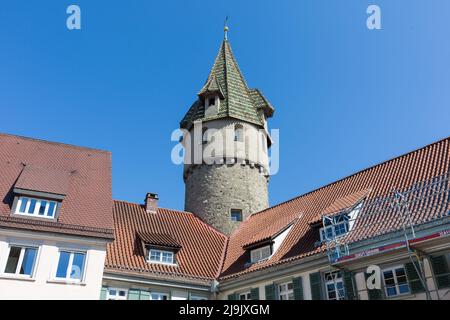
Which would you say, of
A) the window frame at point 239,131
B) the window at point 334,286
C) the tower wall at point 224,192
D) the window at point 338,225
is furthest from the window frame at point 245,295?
the window frame at point 239,131

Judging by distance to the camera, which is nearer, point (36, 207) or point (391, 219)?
point (391, 219)

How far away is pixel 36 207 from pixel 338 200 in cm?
1120

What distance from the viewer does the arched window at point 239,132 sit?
26609 millimetres

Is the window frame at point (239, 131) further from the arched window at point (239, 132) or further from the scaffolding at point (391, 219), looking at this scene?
the scaffolding at point (391, 219)

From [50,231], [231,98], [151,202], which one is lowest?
[50,231]

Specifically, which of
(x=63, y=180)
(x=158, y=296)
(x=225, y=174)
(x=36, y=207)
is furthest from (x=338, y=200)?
(x=36, y=207)

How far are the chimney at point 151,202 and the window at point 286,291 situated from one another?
851cm

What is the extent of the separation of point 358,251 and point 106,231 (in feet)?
27.9

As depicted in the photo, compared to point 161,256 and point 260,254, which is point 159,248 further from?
point 260,254

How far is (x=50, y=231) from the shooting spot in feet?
49.1

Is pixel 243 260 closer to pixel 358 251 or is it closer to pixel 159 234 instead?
pixel 159 234

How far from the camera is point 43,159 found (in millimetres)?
19047

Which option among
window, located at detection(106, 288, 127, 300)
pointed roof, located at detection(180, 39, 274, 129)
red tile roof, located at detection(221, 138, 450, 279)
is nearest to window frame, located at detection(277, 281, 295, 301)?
red tile roof, located at detection(221, 138, 450, 279)

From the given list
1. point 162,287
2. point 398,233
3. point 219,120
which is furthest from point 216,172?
point 398,233
